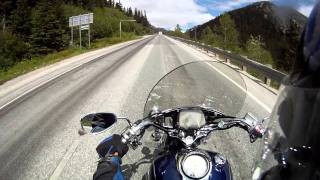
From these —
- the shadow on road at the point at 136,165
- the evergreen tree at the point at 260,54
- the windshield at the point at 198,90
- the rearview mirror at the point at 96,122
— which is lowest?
the shadow on road at the point at 136,165

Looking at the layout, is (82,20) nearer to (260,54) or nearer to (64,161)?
(260,54)

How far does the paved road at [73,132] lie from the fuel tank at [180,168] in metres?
0.86

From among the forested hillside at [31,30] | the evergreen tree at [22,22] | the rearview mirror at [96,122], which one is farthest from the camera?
the evergreen tree at [22,22]

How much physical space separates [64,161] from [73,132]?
174 cm

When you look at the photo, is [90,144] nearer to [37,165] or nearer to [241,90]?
[37,165]

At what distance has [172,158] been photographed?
8.29ft

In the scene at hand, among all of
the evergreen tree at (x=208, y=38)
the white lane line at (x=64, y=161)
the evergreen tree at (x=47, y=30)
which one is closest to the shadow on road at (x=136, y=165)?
the white lane line at (x=64, y=161)

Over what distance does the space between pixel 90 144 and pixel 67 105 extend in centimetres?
388

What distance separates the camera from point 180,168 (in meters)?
2.38

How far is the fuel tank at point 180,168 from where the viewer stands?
93.0 inches

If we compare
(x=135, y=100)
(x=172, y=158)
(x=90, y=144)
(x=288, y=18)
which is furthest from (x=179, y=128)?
(x=135, y=100)

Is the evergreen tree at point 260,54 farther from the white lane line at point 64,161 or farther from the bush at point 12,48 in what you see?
the bush at point 12,48

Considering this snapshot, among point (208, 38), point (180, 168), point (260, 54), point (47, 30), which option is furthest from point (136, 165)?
point (47, 30)

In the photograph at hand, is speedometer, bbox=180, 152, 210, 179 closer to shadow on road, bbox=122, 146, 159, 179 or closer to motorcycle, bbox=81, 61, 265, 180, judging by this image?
motorcycle, bbox=81, 61, 265, 180
